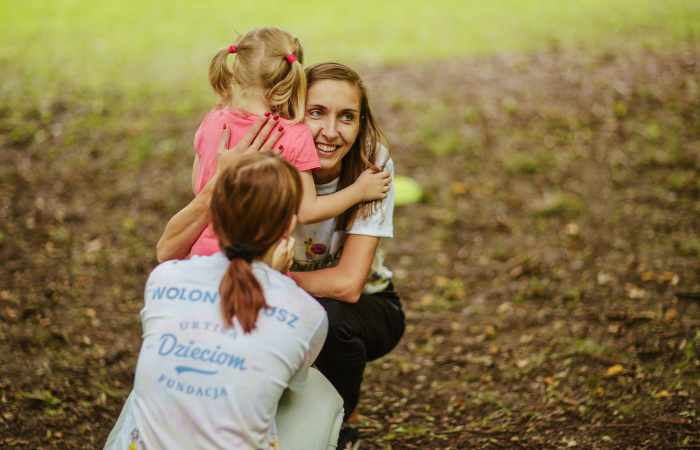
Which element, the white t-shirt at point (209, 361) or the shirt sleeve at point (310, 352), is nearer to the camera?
the white t-shirt at point (209, 361)

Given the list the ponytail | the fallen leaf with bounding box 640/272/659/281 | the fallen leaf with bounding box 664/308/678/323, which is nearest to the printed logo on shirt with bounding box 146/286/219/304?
the ponytail

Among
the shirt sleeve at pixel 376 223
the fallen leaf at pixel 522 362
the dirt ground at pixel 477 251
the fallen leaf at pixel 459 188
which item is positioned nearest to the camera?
the shirt sleeve at pixel 376 223

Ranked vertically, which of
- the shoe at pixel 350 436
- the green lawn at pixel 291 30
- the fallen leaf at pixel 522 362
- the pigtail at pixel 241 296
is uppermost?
the green lawn at pixel 291 30

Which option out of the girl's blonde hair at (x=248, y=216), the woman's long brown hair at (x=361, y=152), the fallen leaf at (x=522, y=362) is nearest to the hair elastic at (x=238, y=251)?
the girl's blonde hair at (x=248, y=216)

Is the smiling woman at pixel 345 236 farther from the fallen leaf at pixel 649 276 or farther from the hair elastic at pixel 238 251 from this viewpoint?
the fallen leaf at pixel 649 276

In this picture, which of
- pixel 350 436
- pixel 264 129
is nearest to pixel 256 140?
pixel 264 129

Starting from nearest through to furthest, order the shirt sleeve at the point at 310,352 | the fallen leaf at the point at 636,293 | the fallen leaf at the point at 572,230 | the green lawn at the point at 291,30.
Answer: the shirt sleeve at the point at 310,352 → the fallen leaf at the point at 636,293 → the fallen leaf at the point at 572,230 → the green lawn at the point at 291,30

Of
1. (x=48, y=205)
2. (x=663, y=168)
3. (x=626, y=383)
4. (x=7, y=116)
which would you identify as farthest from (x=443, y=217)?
(x=7, y=116)

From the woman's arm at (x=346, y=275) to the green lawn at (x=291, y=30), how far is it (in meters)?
5.09

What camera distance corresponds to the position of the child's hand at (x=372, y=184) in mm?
2719

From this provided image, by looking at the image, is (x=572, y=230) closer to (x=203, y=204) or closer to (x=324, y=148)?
(x=324, y=148)

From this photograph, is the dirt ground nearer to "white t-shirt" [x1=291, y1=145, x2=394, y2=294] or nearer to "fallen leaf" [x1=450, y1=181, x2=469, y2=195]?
"fallen leaf" [x1=450, y1=181, x2=469, y2=195]

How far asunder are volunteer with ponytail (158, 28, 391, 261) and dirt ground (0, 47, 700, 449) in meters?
1.30

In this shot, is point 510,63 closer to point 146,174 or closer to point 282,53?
point 146,174
